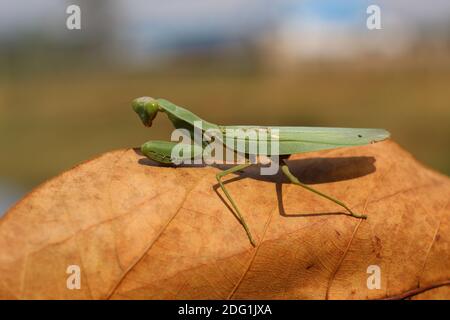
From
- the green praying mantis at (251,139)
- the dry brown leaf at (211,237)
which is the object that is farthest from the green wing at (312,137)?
the dry brown leaf at (211,237)

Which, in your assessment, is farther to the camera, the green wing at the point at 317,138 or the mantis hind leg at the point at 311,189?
the green wing at the point at 317,138

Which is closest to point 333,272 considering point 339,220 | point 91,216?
point 339,220

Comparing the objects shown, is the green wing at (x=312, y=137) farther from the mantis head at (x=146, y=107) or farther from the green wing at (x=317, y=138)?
the mantis head at (x=146, y=107)

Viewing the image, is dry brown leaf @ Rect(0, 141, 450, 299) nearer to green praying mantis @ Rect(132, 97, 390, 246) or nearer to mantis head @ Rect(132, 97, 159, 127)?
green praying mantis @ Rect(132, 97, 390, 246)

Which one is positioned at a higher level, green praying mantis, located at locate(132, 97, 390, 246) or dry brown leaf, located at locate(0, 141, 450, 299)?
green praying mantis, located at locate(132, 97, 390, 246)

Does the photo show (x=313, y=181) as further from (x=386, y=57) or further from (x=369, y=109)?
(x=386, y=57)

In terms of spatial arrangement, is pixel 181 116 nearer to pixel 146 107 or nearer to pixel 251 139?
pixel 146 107

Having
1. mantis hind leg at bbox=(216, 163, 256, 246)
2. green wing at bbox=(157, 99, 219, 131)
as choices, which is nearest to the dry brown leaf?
mantis hind leg at bbox=(216, 163, 256, 246)
